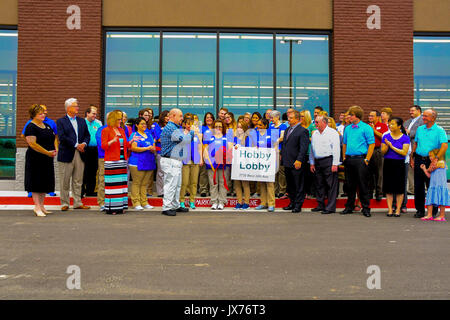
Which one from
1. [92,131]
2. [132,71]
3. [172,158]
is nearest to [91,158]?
[92,131]

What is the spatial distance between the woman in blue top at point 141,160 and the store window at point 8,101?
17.3 feet

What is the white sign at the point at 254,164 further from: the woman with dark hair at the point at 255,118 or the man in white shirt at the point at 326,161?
the man in white shirt at the point at 326,161

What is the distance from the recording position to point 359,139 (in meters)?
9.73

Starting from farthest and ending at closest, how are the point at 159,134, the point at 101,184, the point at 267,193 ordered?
the point at 159,134 → the point at 267,193 → the point at 101,184

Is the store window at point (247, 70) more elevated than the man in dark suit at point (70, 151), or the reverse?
the store window at point (247, 70)

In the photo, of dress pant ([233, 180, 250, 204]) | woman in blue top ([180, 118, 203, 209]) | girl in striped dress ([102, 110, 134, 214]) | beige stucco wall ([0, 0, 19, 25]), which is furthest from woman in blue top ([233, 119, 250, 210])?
beige stucco wall ([0, 0, 19, 25])

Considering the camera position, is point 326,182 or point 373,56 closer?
point 326,182

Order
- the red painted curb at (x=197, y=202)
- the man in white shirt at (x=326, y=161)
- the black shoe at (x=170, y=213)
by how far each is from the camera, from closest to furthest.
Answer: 1. the black shoe at (x=170, y=213)
2. the man in white shirt at (x=326, y=161)
3. the red painted curb at (x=197, y=202)

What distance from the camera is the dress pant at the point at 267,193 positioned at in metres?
10.1

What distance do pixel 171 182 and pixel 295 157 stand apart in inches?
108

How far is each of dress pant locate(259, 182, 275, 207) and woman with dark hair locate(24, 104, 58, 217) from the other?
441 centimetres

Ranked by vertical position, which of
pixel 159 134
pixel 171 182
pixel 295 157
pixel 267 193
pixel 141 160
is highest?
pixel 159 134

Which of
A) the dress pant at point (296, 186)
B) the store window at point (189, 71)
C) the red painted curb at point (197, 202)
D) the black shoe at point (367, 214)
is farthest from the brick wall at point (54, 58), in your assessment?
the black shoe at point (367, 214)

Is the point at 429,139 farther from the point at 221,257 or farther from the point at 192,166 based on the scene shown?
the point at 221,257
